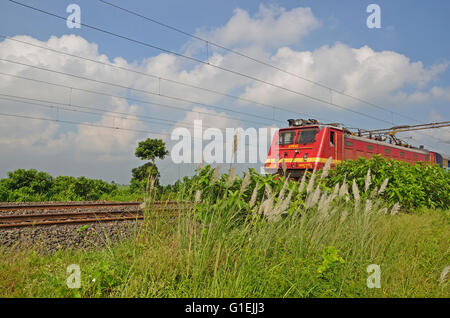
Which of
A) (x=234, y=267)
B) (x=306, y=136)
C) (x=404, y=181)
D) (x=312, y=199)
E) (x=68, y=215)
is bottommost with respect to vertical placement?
(x=68, y=215)

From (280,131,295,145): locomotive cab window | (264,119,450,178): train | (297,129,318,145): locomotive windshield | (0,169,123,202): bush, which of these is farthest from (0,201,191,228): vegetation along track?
(297,129,318,145): locomotive windshield

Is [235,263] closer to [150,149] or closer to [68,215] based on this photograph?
[68,215]

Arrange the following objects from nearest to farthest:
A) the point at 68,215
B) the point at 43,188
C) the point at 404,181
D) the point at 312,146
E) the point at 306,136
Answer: the point at 404,181, the point at 68,215, the point at 312,146, the point at 306,136, the point at 43,188

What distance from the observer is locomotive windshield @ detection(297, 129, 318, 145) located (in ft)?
38.6

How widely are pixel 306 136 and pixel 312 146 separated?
0.57 meters

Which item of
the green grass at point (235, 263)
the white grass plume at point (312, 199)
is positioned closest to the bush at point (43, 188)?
the green grass at point (235, 263)

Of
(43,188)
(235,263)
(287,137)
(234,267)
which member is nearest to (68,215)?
(234,267)

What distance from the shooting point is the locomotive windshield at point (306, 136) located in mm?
11752

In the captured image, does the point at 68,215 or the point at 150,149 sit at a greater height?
the point at 150,149

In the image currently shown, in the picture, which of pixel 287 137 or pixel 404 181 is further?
pixel 287 137

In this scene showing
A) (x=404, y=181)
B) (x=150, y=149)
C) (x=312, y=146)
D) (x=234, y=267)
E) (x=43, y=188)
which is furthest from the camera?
(x=150, y=149)

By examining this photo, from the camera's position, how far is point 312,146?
11.6 m
